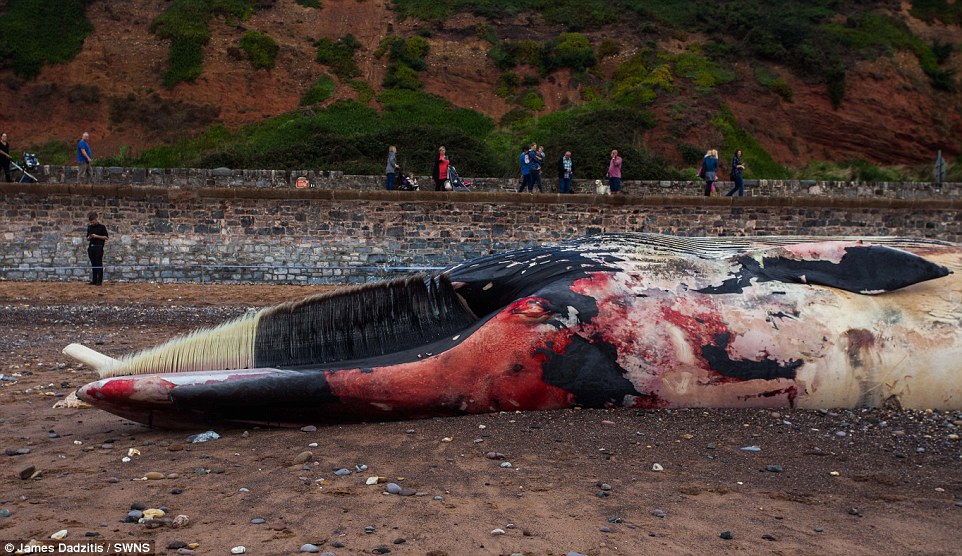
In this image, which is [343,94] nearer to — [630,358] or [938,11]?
[938,11]

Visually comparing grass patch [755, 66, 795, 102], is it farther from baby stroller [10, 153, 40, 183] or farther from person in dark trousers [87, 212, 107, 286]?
person in dark trousers [87, 212, 107, 286]

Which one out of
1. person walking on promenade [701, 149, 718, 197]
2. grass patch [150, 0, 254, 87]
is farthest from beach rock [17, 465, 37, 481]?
grass patch [150, 0, 254, 87]

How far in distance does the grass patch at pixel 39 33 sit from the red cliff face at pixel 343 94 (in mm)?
527

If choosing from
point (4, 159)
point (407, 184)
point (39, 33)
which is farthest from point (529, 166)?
point (39, 33)

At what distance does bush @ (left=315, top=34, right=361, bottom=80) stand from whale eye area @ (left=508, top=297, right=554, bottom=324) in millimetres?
39323

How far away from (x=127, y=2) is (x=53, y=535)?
161 ft

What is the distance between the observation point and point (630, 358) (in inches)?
230

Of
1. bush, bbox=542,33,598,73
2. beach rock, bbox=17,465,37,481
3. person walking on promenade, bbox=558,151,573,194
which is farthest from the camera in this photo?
bush, bbox=542,33,598,73

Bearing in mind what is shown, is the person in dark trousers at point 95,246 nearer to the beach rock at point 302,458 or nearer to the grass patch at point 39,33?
the beach rock at point 302,458

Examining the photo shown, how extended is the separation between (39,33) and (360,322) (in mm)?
45579

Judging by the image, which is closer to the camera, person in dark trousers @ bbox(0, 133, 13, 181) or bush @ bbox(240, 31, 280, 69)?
person in dark trousers @ bbox(0, 133, 13, 181)

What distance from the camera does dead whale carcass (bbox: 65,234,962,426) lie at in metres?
5.77

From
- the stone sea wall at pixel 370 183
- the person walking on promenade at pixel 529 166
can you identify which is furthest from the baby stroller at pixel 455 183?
the person walking on promenade at pixel 529 166

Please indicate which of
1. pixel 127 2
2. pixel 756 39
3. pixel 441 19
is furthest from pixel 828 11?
pixel 127 2
